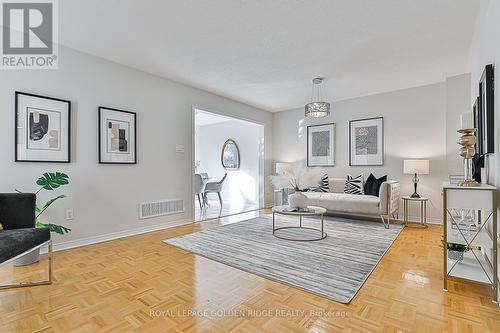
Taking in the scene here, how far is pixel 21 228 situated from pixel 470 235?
3.83 metres

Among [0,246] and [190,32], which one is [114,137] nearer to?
[190,32]

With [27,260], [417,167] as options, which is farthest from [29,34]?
[417,167]

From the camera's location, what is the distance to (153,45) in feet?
9.97

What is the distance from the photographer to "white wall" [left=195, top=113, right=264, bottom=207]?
7027 millimetres

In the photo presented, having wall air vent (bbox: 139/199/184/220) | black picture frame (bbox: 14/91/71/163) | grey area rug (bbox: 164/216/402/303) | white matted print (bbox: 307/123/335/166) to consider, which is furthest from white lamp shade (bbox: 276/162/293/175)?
black picture frame (bbox: 14/91/71/163)

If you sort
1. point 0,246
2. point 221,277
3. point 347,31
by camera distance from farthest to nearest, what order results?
point 347,31 → point 221,277 → point 0,246

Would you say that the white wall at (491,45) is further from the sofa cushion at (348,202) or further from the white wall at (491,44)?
the sofa cushion at (348,202)

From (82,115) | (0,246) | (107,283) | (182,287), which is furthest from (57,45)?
(182,287)

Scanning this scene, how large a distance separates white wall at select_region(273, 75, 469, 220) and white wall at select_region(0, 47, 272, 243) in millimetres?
3165

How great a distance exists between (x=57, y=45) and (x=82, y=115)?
2.73 ft

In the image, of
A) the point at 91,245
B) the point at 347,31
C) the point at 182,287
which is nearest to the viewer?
the point at 182,287

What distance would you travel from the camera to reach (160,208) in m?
4.07

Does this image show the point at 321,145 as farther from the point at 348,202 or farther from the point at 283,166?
the point at 348,202

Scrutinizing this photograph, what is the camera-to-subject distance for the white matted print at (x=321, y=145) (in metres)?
5.55
